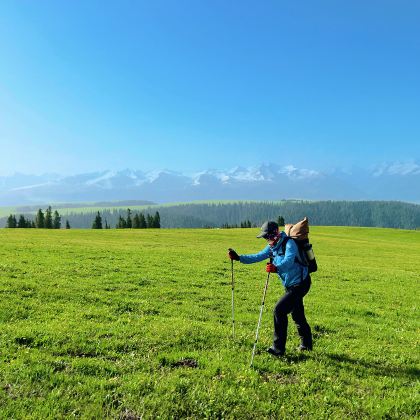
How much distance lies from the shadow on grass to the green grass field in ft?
0.14

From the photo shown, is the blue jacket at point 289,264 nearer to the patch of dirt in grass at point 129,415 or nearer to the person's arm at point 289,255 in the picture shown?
the person's arm at point 289,255

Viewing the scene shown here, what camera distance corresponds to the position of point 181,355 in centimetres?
1121

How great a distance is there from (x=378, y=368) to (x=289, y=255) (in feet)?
15.0

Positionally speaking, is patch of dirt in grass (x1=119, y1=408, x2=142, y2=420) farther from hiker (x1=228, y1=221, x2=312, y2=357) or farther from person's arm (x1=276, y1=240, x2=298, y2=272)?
person's arm (x1=276, y1=240, x2=298, y2=272)

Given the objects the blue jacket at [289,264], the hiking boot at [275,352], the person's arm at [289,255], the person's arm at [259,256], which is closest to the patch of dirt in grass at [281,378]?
the hiking boot at [275,352]

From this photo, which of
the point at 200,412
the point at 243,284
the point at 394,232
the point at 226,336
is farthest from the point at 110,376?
the point at 394,232

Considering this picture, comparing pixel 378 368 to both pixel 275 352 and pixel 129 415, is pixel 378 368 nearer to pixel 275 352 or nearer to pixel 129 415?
pixel 275 352

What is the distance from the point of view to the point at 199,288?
73.5 feet

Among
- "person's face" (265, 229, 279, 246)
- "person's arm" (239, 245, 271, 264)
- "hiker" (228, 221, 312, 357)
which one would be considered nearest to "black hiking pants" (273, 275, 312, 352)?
"hiker" (228, 221, 312, 357)

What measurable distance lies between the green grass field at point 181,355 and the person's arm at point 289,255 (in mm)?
2878

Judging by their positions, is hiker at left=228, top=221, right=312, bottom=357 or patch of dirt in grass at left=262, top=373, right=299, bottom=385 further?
hiker at left=228, top=221, right=312, bottom=357

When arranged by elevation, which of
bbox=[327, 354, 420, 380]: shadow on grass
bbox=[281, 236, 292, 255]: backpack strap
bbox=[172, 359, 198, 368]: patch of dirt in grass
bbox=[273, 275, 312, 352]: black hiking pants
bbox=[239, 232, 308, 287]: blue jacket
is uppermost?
bbox=[281, 236, 292, 255]: backpack strap

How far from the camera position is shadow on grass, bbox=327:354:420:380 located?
1141 cm

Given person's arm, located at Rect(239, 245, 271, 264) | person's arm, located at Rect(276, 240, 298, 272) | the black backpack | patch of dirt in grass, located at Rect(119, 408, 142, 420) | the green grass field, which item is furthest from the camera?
person's arm, located at Rect(239, 245, 271, 264)
